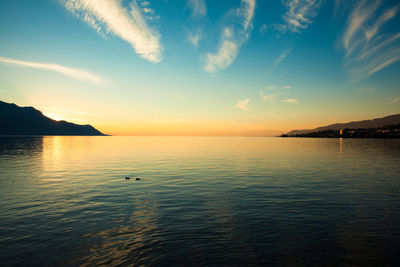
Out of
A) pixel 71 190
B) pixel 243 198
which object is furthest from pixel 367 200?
pixel 71 190

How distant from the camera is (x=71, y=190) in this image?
25250mm

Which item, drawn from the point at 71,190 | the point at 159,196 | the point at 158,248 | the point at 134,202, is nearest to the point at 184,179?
the point at 159,196

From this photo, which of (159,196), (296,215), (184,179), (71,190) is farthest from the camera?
(184,179)

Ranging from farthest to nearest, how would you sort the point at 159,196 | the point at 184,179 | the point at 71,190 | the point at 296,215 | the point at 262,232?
the point at 184,179
the point at 71,190
the point at 159,196
the point at 296,215
the point at 262,232

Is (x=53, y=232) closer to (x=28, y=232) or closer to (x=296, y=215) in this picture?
(x=28, y=232)

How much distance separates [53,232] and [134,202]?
7466 millimetres

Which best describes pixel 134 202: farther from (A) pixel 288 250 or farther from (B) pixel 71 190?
(A) pixel 288 250

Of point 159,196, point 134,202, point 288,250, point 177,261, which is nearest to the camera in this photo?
point 177,261

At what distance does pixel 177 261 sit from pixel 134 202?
11.3 meters

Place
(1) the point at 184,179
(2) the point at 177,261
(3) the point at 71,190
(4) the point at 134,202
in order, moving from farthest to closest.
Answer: (1) the point at 184,179
(3) the point at 71,190
(4) the point at 134,202
(2) the point at 177,261

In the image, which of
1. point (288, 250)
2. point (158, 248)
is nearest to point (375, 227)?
point (288, 250)

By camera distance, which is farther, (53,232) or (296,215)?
(296,215)

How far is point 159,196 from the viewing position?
22531 mm

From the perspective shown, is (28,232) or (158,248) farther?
(28,232)
